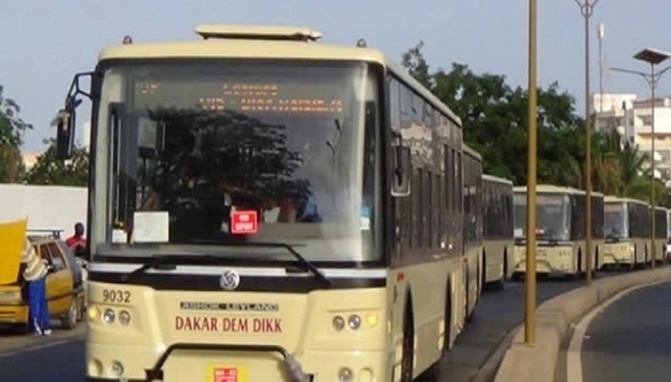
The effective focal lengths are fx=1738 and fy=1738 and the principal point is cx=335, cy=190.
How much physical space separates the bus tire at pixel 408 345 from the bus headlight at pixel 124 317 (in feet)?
9.20

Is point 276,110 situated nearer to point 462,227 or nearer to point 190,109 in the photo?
point 190,109

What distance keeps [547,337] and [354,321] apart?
10735 mm

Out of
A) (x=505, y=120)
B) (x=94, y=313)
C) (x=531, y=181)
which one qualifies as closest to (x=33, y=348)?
(x=531, y=181)

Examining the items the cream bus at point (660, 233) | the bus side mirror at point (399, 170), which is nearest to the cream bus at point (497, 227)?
the bus side mirror at point (399, 170)

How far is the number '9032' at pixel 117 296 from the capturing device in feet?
42.6

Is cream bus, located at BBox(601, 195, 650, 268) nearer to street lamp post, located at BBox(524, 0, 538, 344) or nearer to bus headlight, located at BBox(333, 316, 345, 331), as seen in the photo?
street lamp post, located at BBox(524, 0, 538, 344)

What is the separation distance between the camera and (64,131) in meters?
13.1

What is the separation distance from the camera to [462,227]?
22.8 m

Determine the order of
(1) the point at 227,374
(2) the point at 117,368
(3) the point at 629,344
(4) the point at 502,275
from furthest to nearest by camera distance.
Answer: (4) the point at 502,275 < (3) the point at 629,344 < (2) the point at 117,368 < (1) the point at 227,374

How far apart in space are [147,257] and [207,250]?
45 centimetres

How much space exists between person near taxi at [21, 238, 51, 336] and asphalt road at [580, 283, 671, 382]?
8.48 meters

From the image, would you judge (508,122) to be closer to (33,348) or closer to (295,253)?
(33,348)

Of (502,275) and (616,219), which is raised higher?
(616,219)

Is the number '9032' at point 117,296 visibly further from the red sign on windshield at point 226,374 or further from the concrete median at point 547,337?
the concrete median at point 547,337
